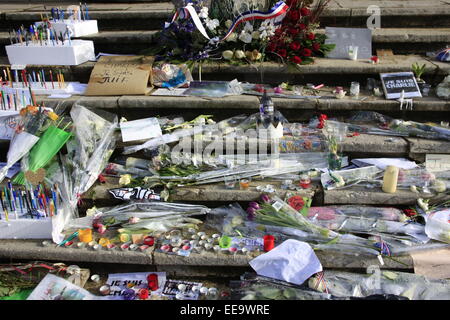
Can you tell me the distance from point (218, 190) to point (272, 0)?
8.04 ft

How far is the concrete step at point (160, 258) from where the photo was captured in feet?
8.96

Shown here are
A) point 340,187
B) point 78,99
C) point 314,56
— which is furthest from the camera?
point 314,56

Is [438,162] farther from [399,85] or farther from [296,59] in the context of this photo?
[296,59]

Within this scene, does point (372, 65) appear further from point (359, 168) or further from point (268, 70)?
point (359, 168)

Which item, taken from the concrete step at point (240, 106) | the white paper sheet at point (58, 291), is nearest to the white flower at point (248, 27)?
the concrete step at point (240, 106)

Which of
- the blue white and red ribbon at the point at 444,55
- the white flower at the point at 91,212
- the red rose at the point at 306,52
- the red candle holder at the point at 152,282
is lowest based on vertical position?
the red candle holder at the point at 152,282

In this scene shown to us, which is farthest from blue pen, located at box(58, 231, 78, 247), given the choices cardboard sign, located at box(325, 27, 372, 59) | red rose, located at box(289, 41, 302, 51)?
cardboard sign, located at box(325, 27, 372, 59)

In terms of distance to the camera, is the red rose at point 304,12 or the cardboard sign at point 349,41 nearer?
the red rose at point 304,12

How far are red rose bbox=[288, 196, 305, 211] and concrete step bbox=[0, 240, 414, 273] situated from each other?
409 mm

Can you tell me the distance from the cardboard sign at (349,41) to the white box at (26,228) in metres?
3.56

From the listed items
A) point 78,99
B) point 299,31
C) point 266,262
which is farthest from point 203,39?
point 266,262

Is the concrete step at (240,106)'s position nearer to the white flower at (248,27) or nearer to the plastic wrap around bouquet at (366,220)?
the white flower at (248,27)

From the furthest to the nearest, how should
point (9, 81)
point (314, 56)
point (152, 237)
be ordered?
point (314, 56), point (9, 81), point (152, 237)

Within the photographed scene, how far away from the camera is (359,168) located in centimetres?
327
